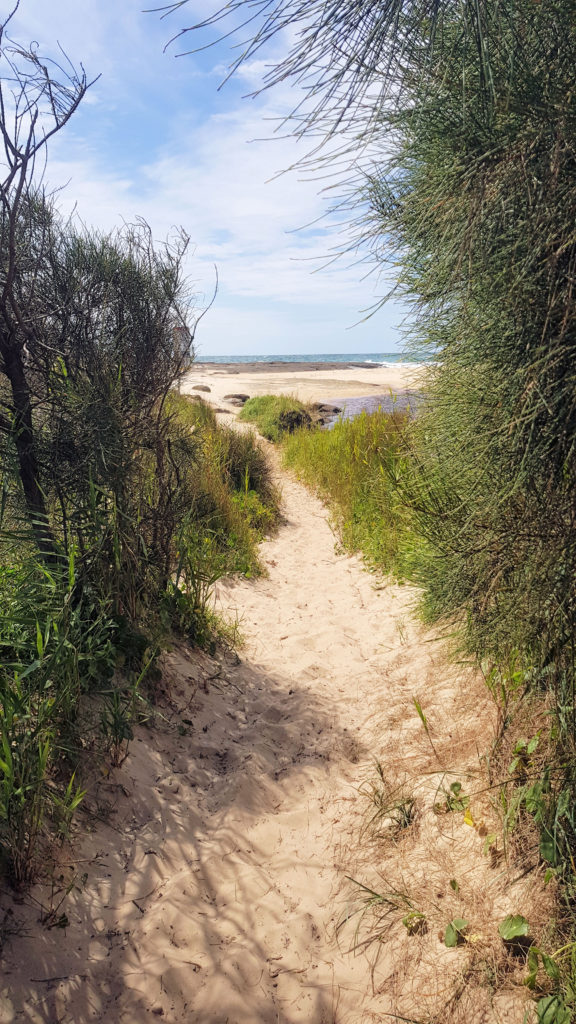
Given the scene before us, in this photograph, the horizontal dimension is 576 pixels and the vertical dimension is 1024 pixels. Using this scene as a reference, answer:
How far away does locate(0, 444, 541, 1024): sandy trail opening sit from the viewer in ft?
7.07

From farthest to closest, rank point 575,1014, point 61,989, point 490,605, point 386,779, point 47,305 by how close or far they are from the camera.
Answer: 1. point 47,305
2. point 386,779
3. point 490,605
4. point 61,989
5. point 575,1014

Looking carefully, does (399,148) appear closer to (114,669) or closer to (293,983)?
(114,669)

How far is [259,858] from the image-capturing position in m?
2.87

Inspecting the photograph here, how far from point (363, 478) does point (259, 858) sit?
5.88 m

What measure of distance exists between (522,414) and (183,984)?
229cm

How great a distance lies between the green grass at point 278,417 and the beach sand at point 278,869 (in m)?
10.4

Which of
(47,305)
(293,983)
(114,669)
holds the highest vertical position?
(47,305)

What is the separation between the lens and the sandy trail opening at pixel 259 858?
2.15 metres

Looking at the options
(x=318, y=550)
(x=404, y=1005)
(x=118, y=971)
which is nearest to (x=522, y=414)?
(x=404, y=1005)

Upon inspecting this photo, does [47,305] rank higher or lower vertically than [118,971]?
higher

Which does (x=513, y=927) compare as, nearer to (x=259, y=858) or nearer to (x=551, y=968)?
(x=551, y=968)

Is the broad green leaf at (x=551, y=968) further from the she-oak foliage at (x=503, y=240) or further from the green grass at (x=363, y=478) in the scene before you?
the green grass at (x=363, y=478)

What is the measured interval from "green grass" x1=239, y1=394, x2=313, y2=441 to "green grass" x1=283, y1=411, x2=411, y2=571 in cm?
284

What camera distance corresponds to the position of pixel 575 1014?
1855 millimetres
